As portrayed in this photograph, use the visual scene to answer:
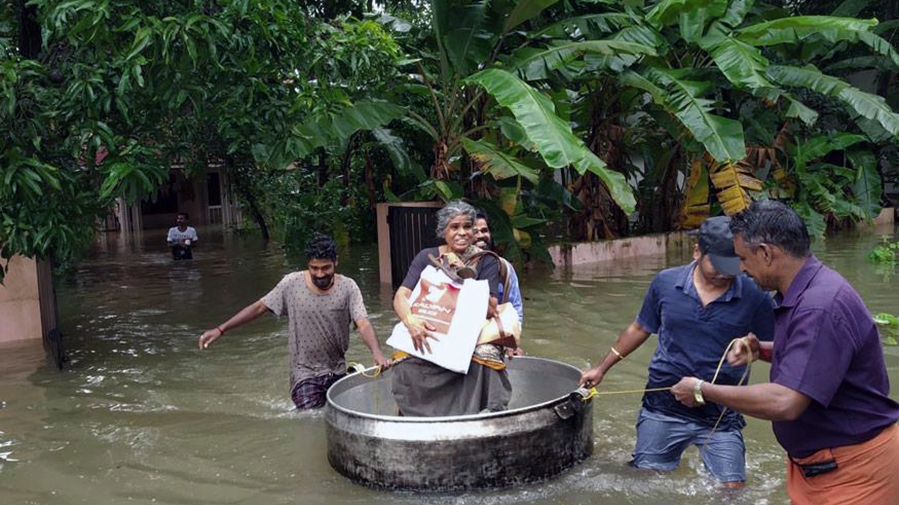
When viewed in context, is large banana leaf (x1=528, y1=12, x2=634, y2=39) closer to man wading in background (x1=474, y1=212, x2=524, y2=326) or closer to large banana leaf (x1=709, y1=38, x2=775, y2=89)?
large banana leaf (x1=709, y1=38, x2=775, y2=89)

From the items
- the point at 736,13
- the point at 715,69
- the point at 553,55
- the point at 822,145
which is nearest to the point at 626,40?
the point at 553,55

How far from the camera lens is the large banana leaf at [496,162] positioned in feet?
34.8

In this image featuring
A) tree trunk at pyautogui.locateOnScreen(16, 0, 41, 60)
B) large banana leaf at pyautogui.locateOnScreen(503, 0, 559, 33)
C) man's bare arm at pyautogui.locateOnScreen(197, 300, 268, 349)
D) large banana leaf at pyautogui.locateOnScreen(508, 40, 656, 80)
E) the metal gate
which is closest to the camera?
man's bare arm at pyautogui.locateOnScreen(197, 300, 268, 349)

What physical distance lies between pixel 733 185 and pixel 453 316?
1023cm

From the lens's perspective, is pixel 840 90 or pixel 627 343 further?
pixel 840 90

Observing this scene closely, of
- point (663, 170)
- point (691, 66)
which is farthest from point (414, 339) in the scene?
point (663, 170)

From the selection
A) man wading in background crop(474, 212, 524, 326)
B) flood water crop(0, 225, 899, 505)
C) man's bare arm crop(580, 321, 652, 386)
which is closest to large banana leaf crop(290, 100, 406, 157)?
flood water crop(0, 225, 899, 505)

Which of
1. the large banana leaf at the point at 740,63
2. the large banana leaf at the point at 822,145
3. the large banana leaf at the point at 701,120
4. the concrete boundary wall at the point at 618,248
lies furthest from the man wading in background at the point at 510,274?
the large banana leaf at the point at 822,145

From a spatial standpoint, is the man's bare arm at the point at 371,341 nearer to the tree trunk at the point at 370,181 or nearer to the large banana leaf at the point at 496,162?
the large banana leaf at the point at 496,162

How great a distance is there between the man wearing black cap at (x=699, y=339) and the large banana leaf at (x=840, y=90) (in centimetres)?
1079

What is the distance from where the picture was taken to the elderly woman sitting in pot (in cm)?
475

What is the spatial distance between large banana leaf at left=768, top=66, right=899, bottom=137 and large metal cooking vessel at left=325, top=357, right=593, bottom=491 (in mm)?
10836

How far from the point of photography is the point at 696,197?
15.9 meters

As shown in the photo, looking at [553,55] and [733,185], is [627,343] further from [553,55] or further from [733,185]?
[733,185]
